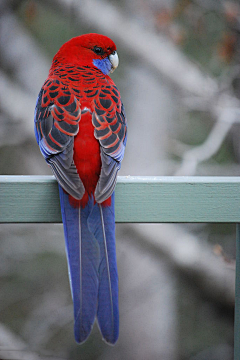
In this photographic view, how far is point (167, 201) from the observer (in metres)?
1.01

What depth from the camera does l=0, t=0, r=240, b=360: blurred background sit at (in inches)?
96.5

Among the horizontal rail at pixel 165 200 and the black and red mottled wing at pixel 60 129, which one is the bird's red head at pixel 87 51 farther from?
the horizontal rail at pixel 165 200

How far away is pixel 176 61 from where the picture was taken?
245cm

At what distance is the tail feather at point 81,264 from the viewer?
85 centimetres

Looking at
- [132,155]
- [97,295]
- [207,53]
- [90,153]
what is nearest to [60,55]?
[90,153]

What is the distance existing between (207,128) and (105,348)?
156 centimetres

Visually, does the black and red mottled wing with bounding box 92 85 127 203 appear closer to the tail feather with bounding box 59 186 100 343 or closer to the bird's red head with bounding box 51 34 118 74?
the tail feather with bounding box 59 186 100 343

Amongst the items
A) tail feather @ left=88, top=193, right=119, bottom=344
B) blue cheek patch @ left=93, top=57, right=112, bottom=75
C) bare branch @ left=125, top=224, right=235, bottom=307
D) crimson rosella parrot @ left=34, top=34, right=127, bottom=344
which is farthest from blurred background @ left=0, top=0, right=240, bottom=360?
tail feather @ left=88, top=193, right=119, bottom=344

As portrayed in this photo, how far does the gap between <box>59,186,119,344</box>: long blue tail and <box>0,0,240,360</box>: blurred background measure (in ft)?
5.18

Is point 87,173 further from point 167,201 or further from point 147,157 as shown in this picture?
point 147,157

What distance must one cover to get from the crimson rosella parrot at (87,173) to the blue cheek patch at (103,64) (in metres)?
0.14

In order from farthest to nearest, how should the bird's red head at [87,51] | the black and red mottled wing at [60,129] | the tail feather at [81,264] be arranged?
the bird's red head at [87,51], the black and red mottled wing at [60,129], the tail feather at [81,264]

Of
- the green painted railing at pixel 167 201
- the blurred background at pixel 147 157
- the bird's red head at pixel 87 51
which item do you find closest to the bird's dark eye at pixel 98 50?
the bird's red head at pixel 87 51

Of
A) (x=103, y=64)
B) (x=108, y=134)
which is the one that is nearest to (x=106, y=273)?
(x=108, y=134)
